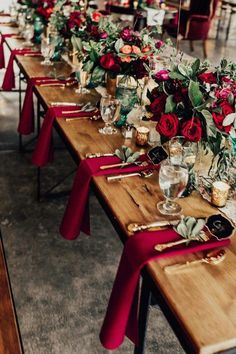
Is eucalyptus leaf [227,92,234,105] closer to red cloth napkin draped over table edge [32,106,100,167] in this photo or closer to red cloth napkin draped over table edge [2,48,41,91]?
red cloth napkin draped over table edge [32,106,100,167]

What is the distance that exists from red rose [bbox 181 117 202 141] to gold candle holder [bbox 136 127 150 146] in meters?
0.36

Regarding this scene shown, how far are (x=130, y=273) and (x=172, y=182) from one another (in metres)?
0.31

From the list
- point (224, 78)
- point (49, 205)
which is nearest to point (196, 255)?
point (224, 78)

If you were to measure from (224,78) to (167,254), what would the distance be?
719mm

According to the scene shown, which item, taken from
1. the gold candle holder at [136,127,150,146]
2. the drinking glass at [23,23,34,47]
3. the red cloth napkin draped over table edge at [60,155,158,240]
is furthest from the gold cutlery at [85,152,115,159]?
the drinking glass at [23,23,34,47]

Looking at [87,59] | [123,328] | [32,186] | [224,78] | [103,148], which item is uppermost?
[224,78]

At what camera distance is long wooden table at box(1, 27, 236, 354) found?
2.99 feet

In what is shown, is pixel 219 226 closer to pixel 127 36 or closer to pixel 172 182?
pixel 172 182

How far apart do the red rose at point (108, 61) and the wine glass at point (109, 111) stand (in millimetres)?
317

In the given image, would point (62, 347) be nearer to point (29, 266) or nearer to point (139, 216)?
point (29, 266)

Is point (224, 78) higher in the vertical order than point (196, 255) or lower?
higher

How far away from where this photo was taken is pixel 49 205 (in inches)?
112

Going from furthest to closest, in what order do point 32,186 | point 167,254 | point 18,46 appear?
point 18,46 < point 32,186 < point 167,254

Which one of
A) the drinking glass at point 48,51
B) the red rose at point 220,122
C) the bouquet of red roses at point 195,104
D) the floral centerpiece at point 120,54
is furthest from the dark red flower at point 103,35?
the red rose at point 220,122
